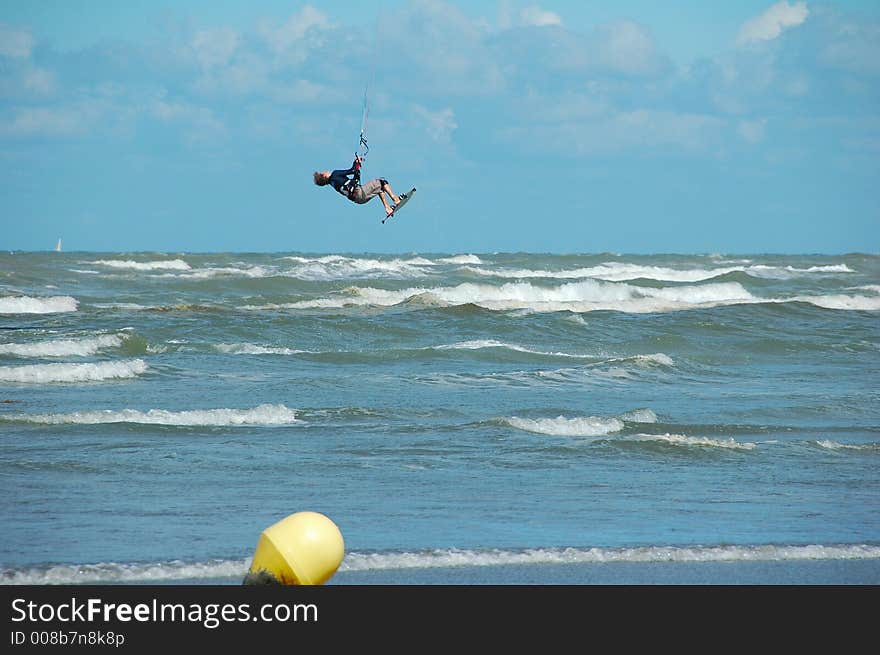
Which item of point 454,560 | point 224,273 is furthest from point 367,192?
point 224,273

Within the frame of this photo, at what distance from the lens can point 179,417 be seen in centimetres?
1460

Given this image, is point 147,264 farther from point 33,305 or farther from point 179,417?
point 179,417

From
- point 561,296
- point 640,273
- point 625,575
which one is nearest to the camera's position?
point 625,575

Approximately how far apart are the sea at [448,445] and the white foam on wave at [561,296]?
252 inches

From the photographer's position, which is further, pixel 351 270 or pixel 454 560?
pixel 351 270

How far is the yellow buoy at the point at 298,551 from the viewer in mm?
6336

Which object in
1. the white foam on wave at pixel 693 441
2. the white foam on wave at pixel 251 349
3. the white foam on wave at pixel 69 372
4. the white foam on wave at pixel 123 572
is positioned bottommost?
the white foam on wave at pixel 123 572

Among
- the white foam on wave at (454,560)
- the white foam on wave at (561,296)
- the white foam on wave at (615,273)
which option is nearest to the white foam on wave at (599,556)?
the white foam on wave at (454,560)

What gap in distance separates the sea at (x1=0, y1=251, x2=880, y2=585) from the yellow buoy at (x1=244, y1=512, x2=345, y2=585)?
1.39 m

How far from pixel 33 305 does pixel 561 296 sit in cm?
1881

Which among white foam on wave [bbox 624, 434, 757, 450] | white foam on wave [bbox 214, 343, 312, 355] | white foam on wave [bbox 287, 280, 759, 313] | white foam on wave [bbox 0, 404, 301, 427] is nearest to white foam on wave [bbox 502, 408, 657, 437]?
white foam on wave [bbox 624, 434, 757, 450]

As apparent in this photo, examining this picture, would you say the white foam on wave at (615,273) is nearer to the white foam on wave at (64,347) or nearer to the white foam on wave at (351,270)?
the white foam on wave at (351,270)
